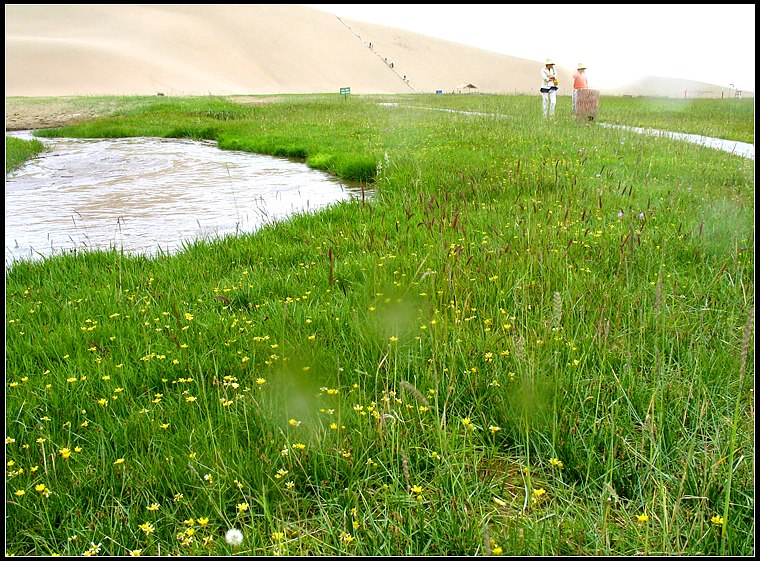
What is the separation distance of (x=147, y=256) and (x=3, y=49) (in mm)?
3130

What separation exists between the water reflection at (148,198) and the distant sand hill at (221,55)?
65658mm

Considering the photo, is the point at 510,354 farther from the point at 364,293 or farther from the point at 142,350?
the point at 142,350

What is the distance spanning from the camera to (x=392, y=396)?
2.49m

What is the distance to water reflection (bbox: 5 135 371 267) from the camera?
593cm

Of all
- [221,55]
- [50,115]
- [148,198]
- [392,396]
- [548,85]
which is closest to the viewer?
[392,396]

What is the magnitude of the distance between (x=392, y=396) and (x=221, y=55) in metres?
114

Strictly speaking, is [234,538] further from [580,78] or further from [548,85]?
[580,78]

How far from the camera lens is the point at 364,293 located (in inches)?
142

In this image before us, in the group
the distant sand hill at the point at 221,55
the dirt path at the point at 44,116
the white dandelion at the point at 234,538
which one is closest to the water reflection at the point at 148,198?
the white dandelion at the point at 234,538

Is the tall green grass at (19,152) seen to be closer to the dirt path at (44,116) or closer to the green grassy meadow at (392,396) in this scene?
the green grassy meadow at (392,396)

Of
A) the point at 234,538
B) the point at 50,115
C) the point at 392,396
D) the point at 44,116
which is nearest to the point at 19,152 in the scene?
the point at 392,396

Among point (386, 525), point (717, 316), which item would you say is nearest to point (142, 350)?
point (386, 525)

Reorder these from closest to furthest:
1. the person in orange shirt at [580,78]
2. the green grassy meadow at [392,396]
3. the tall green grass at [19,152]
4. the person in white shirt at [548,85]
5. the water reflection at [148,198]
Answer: the green grassy meadow at [392,396]
the water reflection at [148,198]
the tall green grass at [19,152]
the person in white shirt at [548,85]
the person in orange shirt at [580,78]

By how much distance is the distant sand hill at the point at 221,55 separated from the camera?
79.5 m
